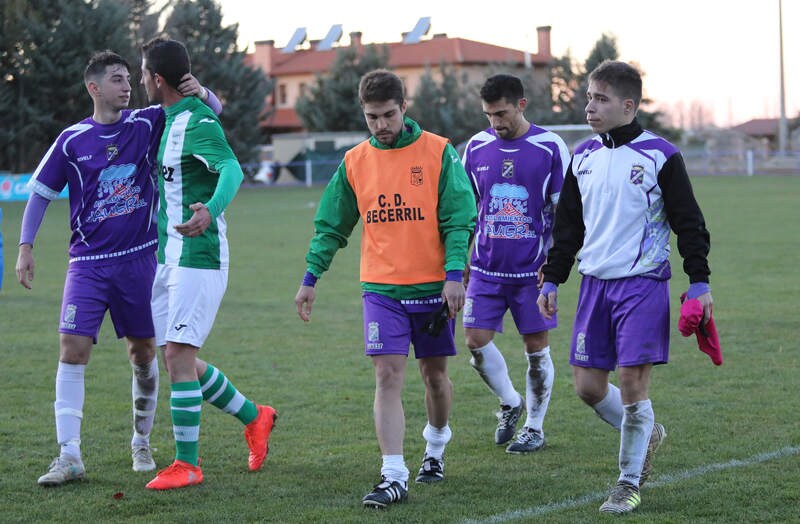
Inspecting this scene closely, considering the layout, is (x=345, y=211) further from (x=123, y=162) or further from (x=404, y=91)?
(x=123, y=162)

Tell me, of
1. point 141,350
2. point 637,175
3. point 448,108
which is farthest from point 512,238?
point 448,108

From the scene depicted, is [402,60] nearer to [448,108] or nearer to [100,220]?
[448,108]

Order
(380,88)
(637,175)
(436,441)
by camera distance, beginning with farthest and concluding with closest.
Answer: (436,441) < (380,88) < (637,175)

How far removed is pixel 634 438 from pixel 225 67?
162 feet

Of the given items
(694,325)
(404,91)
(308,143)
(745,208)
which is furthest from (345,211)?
(308,143)

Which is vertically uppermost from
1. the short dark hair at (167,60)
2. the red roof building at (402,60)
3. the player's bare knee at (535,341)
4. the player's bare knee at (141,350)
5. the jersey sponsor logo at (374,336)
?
the red roof building at (402,60)

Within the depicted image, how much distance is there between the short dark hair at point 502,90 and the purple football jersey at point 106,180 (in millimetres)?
1831

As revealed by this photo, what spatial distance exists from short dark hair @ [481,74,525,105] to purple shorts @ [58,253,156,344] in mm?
2088

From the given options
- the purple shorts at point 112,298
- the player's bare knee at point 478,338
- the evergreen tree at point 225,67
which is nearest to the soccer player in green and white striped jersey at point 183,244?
the purple shorts at point 112,298

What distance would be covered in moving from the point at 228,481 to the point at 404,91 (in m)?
2.15

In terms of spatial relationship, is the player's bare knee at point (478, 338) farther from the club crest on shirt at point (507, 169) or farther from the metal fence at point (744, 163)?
the metal fence at point (744, 163)

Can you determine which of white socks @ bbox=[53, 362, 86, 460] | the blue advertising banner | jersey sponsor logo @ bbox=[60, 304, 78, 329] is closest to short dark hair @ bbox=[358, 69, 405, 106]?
jersey sponsor logo @ bbox=[60, 304, 78, 329]

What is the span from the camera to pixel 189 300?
559cm

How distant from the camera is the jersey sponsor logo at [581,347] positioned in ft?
17.1
